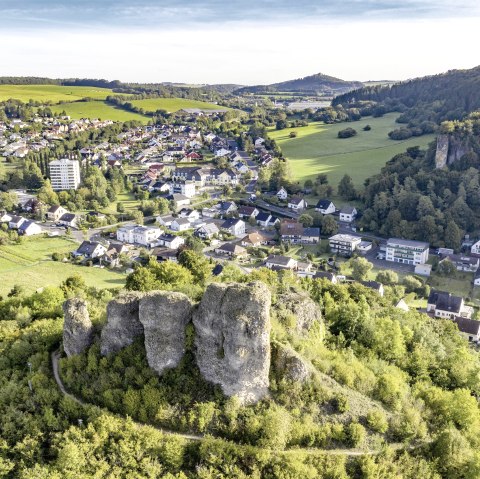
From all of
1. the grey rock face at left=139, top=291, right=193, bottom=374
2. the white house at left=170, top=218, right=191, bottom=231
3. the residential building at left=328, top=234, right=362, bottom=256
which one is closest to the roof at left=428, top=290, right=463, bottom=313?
the residential building at left=328, top=234, right=362, bottom=256

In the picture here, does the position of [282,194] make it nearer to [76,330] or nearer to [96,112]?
[76,330]

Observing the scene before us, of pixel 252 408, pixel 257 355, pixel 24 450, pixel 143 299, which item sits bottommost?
pixel 24 450

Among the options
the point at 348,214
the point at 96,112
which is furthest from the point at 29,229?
the point at 96,112

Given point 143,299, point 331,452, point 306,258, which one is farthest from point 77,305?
point 306,258

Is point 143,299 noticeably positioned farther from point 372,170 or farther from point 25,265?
point 372,170

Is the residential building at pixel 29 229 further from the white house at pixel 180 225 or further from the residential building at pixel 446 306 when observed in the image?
the residential building at pixel 446 306

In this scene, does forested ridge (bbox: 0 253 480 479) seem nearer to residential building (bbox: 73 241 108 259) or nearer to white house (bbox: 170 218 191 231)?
residential building (bbox: 73 241 108 259)

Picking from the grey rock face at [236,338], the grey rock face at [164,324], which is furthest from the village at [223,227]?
the grey rock face at [164,324]
